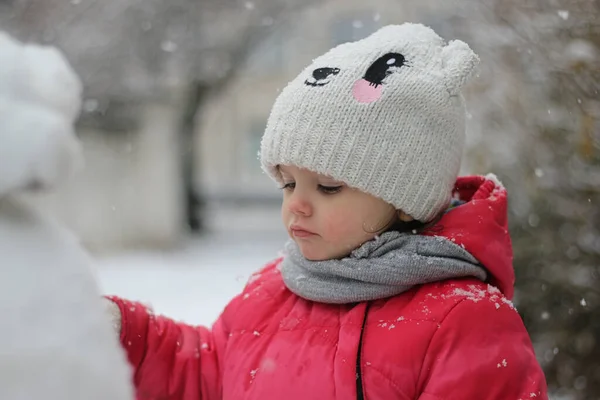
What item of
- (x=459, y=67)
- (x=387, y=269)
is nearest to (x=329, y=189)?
(x=387, y=269)

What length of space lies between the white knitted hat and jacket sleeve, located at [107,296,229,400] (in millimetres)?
357

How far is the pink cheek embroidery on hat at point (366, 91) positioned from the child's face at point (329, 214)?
14 centimetres

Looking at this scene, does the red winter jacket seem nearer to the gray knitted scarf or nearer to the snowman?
the gray knitted scarf

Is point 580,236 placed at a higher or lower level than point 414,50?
lower

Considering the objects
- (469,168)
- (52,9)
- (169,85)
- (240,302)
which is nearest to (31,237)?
(240,302)

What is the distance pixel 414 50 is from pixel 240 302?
21.3 inches

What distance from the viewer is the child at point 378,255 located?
1014 mm

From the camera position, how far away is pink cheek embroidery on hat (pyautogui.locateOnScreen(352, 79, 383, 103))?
1102 millimetres

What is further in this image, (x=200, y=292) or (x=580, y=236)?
(x=200, y=292)

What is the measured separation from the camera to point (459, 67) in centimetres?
114

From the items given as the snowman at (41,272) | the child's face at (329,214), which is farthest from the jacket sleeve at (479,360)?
the snowman at (41,272)

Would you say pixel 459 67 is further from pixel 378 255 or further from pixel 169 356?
pixel 169 356

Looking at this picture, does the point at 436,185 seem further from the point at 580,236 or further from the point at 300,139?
the point at 580,236

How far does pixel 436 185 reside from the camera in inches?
44.6
